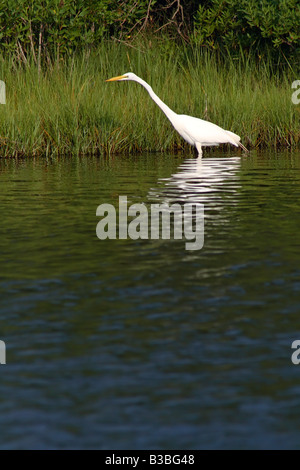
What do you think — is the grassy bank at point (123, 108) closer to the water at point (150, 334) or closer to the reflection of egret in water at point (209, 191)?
the reflection of egret in water at point (209, 191)

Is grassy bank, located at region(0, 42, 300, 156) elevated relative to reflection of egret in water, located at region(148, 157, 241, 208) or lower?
elevated

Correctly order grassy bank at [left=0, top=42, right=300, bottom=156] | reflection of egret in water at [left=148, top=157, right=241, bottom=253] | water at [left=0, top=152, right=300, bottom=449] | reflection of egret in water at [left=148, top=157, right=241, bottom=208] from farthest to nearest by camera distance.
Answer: grassy bank at [left=0, top=42, right=300, bottom=156]
reflection of egret in water at [left=148, top=157, right=241, bottom=208]
reflection of egret in water at [left=148, top=157, right=241, bottom=253]
water at [left=0, top=152, right=300, bottom=449]

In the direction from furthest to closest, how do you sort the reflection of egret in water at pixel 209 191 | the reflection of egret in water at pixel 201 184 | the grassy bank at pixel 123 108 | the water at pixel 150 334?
the grassy bank at pixel 123 108 → the reflection of egret in water at pixel 201 184 → the reflection of egret in water at pixel 209 191 → the water at pixel 150 334

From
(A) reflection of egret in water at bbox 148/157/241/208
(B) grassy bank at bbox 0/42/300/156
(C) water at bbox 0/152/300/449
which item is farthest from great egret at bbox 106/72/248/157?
(C) water at bbox 0/152/300/449

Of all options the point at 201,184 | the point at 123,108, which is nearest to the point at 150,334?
the point at 201,184

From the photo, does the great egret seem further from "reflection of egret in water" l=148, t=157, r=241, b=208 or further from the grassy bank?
the grassy bank

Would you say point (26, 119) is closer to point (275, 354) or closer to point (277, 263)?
point (277, 263)

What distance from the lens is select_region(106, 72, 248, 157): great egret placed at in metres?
15.4

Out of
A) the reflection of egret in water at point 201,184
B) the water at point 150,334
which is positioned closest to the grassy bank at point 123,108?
the reflection of egret in water at point 201,184

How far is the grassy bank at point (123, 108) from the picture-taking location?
15.8 metres

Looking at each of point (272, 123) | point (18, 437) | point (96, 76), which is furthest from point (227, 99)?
point (18, 437)

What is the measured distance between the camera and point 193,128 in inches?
607

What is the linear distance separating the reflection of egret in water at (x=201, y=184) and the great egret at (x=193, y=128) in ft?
1.87

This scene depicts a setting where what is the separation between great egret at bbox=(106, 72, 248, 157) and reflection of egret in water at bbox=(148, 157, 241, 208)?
1.87 ft
